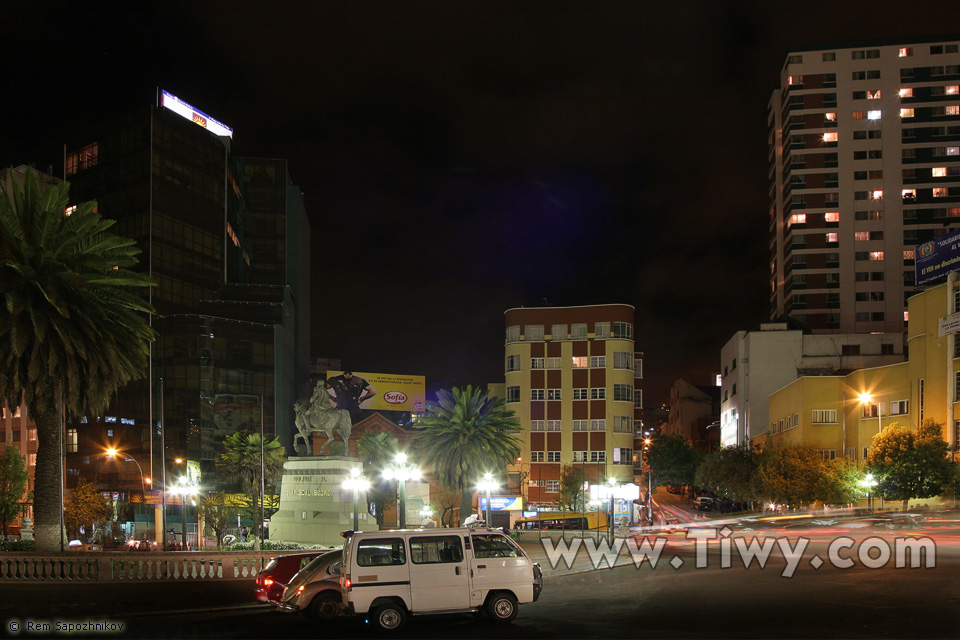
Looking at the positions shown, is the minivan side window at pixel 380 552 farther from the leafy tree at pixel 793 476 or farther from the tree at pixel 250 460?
the leafy tree at pixel 793 476

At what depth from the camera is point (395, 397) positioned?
133 m

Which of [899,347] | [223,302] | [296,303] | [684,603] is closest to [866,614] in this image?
[684,603]

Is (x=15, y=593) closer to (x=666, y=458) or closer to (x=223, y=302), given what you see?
(x=223, y=302)

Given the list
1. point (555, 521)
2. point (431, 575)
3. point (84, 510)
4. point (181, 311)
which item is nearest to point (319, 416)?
point (555, 521)

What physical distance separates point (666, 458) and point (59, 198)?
5085 inches

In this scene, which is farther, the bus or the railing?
the bus

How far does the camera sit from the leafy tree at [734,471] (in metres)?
Answer: 85.1

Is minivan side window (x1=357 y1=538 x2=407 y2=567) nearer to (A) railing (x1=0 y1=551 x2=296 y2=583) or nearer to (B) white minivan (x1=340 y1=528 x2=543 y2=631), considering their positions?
(B) white minivan (x1=340 y1=528 x2=543 y2=631)

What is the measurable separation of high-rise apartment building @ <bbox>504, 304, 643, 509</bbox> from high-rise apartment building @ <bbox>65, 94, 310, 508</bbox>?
95.3 feet

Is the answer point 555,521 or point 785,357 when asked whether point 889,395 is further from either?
point 555,521

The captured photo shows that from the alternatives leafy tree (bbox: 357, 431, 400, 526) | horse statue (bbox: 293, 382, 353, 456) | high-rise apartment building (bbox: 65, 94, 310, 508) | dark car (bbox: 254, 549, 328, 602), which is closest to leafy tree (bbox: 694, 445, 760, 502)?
leafy tree (bbox: 357, 431, 400, 526)

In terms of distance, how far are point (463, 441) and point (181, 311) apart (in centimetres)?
4961

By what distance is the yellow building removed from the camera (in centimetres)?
6856

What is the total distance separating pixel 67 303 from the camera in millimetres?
28703
